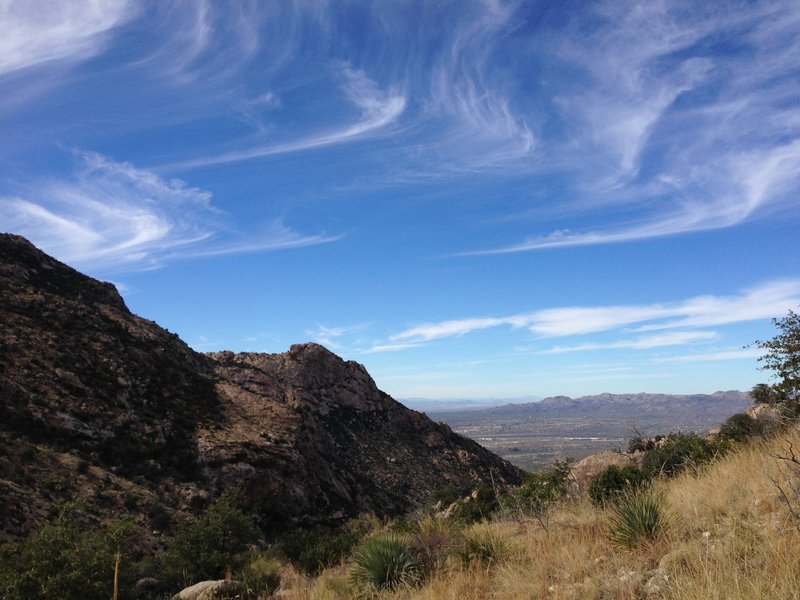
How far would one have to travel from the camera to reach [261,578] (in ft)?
36.1

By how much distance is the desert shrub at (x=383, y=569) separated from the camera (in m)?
7.42

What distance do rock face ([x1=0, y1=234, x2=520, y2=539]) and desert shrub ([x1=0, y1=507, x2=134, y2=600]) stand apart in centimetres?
908

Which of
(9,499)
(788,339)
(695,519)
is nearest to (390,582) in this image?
(695,519)

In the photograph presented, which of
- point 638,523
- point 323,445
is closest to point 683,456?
point 638,523

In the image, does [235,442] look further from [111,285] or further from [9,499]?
[111,285]

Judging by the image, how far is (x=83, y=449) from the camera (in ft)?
80.9

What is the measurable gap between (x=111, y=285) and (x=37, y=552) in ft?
149

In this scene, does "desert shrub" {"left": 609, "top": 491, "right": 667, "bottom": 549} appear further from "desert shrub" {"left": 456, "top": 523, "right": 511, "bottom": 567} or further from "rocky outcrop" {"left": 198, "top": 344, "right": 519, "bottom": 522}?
"rocky outcrop" {"left": 198, "top": 344, "right": 519, "bottom": 522}

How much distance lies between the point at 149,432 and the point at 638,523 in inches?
1166

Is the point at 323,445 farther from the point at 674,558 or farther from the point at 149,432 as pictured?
the point at 674,558

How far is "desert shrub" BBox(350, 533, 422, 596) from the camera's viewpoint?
7.42 metres

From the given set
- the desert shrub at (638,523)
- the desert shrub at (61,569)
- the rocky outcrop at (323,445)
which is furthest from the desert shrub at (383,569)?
the rocky outcrop at (323,445)

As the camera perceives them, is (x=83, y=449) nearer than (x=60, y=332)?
Yes

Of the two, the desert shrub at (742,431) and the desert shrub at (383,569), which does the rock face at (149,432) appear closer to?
the desert shrub at (742,431)
